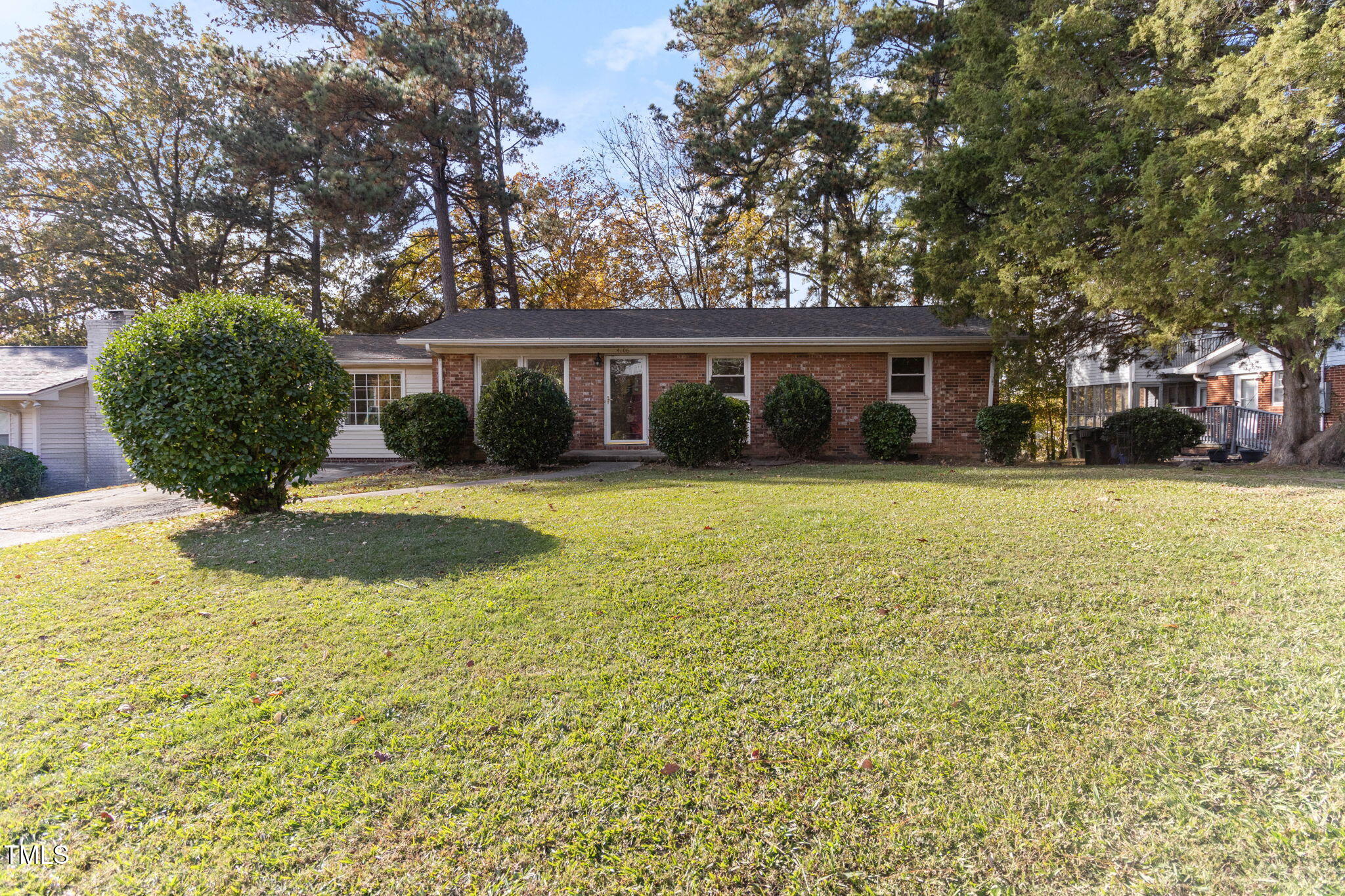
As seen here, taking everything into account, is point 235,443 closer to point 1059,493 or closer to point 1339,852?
point 1339,852

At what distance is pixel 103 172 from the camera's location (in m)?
20.2

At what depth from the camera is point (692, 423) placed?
34.8 ft

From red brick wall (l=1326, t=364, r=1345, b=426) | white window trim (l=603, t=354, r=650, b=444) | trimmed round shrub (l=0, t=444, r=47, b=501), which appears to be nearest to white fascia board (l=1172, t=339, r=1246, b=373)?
red brick wall (l=1326, t=364, r=1345, b=426)

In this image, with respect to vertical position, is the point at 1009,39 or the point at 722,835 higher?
the point at 1009,39

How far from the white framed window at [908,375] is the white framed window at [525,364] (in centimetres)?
723

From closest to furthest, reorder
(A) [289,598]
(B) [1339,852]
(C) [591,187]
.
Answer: (B) [1339,852] < (A) [289,598] < (C) [591,187]

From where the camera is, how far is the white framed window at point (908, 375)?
13.1m

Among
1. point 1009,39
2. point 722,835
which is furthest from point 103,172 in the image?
point 722,835

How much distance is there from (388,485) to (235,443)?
145 inches

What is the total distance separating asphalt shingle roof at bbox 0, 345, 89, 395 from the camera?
1457 cm

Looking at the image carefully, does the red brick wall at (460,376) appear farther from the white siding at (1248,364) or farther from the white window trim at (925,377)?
the white siding at (1248,364)

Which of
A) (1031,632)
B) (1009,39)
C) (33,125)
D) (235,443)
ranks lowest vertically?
(1031,632)

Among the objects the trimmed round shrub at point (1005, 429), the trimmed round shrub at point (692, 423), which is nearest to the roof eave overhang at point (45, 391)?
the trimmed round shrub at point (692, 423)

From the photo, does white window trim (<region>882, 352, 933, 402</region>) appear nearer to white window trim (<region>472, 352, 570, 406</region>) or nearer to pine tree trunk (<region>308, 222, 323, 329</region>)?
white window trim (<region>472, 352, 570, 406</region>)
